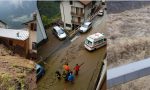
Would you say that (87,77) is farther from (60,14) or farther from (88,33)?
(60,14)

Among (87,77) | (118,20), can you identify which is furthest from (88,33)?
(118,20)

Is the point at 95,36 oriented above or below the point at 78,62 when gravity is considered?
above

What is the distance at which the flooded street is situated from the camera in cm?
199

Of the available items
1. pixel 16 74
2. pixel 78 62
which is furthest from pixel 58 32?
pixel 16 74

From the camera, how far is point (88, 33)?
6.62ft

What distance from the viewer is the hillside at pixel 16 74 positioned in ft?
6.64

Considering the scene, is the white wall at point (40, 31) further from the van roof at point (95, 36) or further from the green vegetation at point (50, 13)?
the van roof at point (95, 36)

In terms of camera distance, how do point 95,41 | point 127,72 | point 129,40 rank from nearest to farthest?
point 95,41
point 127,72
point 129,40

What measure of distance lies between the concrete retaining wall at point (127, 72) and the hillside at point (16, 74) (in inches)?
17.7

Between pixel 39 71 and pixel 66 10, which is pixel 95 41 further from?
pixel 39 71

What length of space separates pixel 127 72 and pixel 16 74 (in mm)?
660

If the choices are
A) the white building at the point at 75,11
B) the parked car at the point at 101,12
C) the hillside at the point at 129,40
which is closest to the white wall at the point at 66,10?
the white building at the point at 75,11

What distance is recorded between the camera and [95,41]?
197 centimetres

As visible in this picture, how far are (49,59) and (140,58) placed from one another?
24.8 inches
